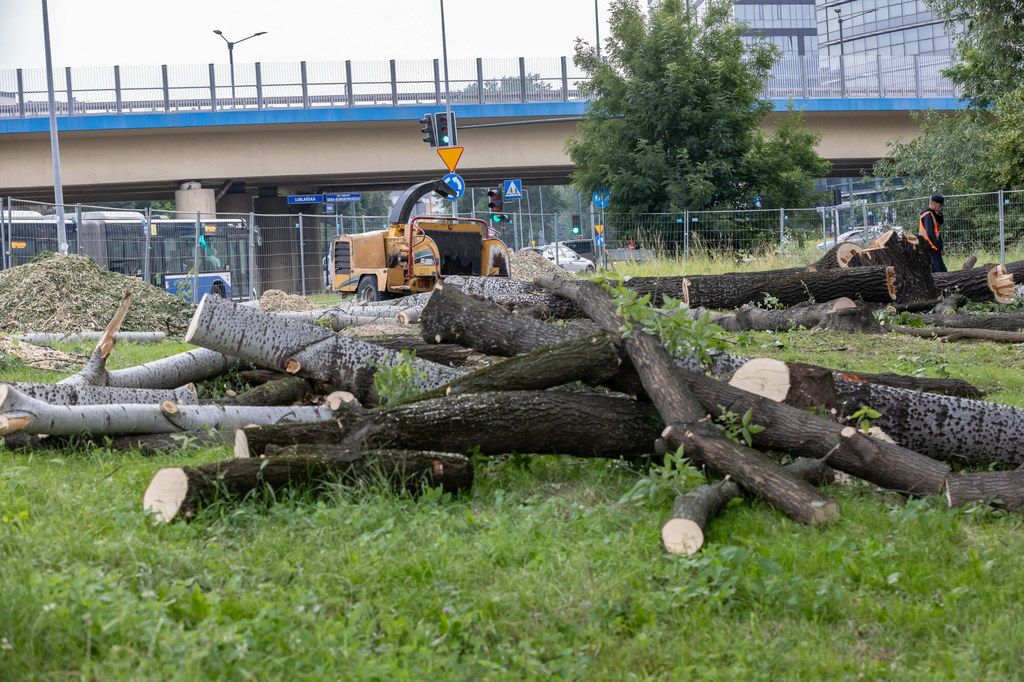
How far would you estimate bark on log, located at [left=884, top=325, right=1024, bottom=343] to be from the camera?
9.26 metres

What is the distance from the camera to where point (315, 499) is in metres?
4.14

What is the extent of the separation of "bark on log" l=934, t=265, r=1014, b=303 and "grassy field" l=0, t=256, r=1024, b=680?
907 centimetres

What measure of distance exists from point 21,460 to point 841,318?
790 centimetres

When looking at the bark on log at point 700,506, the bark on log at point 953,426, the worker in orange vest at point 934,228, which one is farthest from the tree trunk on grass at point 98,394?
the worker in orange vest at point 934,228

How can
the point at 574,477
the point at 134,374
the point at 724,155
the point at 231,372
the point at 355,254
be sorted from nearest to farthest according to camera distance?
1. the point at 574,477
2. the point at 134,374
3. the point at 231,372
4. the point at 355,254
5. the point at 724,155

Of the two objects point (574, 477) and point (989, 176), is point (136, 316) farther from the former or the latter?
point (989, 176)

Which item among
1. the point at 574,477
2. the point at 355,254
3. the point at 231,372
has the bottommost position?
the point at 574,477

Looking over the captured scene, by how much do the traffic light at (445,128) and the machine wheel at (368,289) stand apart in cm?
820

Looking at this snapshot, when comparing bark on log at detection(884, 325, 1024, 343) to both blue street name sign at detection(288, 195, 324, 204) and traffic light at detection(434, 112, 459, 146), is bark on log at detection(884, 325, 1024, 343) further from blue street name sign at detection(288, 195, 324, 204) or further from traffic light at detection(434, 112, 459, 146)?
blue street name sign at detection(288, 195, 324, 204)

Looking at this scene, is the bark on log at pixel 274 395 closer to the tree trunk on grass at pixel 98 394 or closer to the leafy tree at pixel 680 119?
the tree trunk on grass at pixel 98 394

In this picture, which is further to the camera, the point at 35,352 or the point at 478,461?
the point at 35,352

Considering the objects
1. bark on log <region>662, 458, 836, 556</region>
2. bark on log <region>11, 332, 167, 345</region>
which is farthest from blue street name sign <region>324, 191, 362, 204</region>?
bark on log <region>662, 458, 836, 556</region>

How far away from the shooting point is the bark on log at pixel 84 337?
32.9 feet

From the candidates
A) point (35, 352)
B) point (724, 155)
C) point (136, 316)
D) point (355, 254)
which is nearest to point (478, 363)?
point (35, 352)
